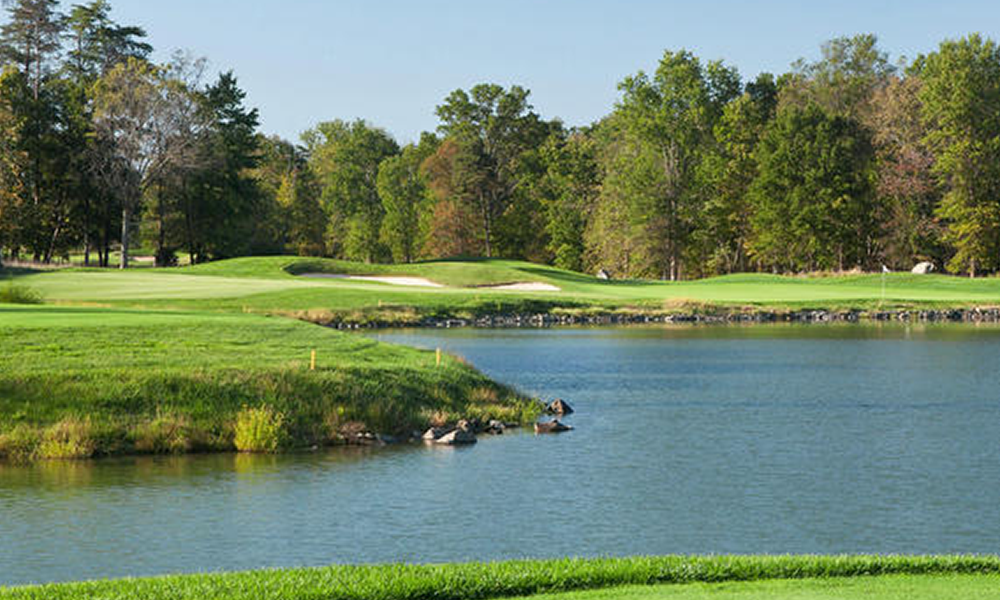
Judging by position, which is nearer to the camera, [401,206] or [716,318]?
[716,318]

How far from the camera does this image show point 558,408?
1275 inches

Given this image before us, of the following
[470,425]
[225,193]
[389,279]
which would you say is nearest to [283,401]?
[470,425]

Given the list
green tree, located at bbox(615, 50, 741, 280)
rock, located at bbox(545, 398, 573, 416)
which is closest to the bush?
rock, located at bbox(545, 398, 573, 416)

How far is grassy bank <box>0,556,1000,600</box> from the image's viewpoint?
12.4 m

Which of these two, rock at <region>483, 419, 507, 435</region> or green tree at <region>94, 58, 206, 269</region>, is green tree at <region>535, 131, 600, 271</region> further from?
rock at <region>483, 419, 507, 435</region>

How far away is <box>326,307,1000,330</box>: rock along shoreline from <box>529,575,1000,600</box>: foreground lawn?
169 feet

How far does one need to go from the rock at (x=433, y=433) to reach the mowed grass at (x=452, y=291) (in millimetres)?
32127

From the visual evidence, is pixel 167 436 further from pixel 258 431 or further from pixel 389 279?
pixel 389 279

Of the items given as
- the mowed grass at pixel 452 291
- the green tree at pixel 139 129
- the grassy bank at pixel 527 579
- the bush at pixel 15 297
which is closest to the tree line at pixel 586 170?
the green tree at pixel 139 129

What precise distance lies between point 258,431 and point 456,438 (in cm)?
451

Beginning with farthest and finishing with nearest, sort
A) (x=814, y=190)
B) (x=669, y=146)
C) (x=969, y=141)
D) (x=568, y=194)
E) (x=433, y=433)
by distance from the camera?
1. (x=568, y=194)
2. (x=669, y=146)
3. (x=814, y=190)
4. (x=969, y=141)
5. (x=433, y=433)

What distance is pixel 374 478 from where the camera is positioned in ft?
75.8

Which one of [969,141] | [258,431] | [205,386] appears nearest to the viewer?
[258,431]

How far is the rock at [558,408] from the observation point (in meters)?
32.2
